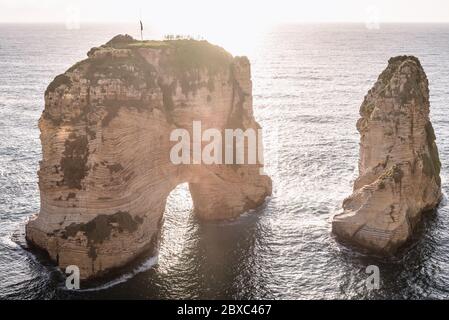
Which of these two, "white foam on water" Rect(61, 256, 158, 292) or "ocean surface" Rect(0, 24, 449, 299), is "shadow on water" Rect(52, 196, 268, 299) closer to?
"white foam on water" Rect(61, 256, 158, 292)

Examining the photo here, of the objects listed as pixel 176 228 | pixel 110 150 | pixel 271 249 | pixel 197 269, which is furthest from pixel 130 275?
pixel 271 249

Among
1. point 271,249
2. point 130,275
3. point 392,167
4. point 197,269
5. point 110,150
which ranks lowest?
point 130,275

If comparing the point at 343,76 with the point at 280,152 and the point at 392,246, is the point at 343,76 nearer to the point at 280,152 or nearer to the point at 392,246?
the point at 280,152

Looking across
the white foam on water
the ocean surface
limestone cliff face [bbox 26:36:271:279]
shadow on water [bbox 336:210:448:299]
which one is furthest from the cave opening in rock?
shadow on water [bbox 336:210:448:299]

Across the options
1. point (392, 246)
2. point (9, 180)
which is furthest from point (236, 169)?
point (9, 180)

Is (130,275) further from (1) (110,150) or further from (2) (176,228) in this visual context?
(1) (110,150)

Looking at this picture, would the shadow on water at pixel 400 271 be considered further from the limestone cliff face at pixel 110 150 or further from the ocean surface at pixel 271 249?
the limestone cliff face at pixel 110 150
